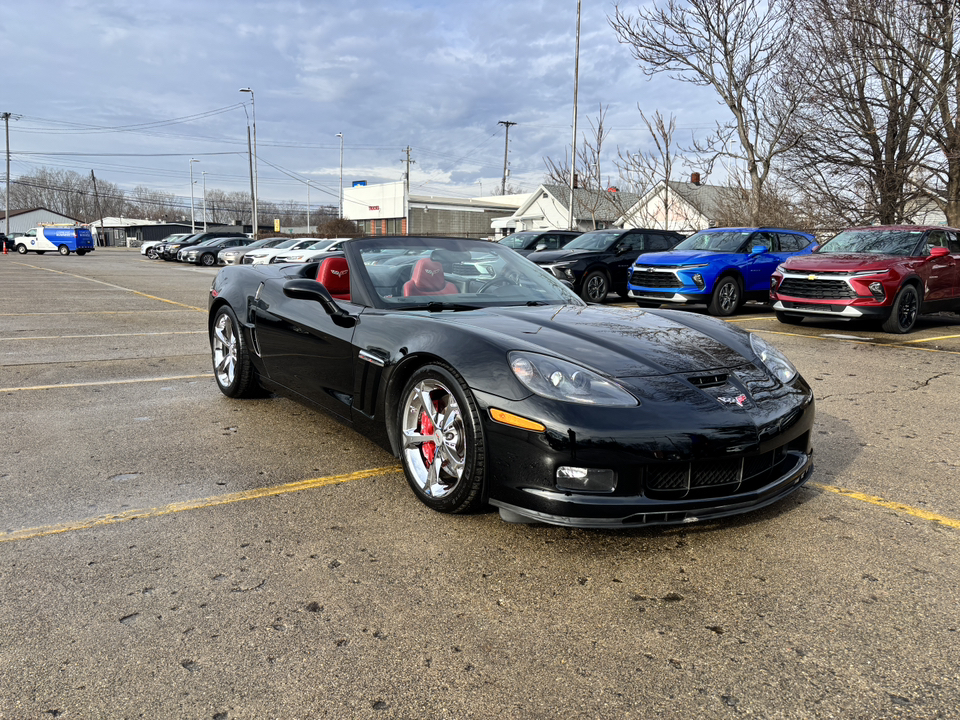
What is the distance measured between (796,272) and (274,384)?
27.6ft

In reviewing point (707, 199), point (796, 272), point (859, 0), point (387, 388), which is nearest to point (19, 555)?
point (387, 388)

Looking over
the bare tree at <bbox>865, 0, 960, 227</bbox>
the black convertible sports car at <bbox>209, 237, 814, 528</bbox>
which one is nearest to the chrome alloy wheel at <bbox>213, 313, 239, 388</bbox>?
the black convertible sports car at <bbox>209, 237, 814, 528</bbox>

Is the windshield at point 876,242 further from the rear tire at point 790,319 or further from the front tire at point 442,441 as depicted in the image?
the front tire at point 442,441

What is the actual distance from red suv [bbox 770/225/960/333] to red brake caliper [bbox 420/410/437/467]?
8494mm

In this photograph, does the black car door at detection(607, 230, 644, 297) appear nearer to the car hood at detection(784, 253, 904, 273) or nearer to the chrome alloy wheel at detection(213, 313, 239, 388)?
the car hood at detection(784, 253, 904, 273)

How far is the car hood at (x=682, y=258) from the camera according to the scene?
507 inches

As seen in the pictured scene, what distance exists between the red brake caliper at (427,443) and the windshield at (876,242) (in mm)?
9682

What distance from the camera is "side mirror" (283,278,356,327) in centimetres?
384

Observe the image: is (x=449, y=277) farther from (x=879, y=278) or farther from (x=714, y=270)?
(x=714, y=270)

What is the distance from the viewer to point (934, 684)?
79.0 inches

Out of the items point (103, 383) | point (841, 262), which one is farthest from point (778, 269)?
point (103, 383)

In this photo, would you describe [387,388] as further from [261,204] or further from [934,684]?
[261,204]

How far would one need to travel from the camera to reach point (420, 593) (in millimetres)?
2525

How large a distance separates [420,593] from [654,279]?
11.3 meters
